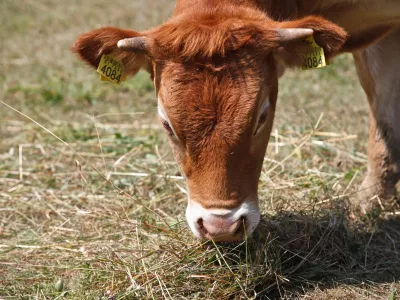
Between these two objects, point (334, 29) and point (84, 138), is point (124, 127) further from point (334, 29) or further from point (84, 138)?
point (334, 29)

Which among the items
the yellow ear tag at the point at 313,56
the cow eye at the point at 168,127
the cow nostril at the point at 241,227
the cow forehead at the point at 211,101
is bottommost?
the cow nostril at the point at 241,227

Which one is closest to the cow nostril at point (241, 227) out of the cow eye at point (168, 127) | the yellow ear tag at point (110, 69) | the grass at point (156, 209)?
the grass at point (156, 209)

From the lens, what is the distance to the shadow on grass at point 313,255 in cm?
412

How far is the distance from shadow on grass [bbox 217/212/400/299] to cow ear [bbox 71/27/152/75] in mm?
1315

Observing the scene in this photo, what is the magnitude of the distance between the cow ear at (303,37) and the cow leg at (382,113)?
1.17m

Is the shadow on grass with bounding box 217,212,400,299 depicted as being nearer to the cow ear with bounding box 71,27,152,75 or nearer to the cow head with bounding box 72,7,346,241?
the cow head with bounding box 72,7,346,241

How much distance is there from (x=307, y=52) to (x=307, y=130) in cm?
232

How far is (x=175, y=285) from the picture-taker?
13.2ft

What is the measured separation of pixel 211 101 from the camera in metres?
3.79

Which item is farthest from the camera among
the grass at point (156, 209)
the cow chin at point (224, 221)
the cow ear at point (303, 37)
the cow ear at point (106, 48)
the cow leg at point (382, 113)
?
the cow leg at point (382, 113)

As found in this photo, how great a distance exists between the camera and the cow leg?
5348 mm


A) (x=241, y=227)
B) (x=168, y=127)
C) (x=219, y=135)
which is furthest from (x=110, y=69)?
(x=241, y=227)

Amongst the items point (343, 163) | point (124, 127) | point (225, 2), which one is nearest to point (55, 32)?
point (124, 127)

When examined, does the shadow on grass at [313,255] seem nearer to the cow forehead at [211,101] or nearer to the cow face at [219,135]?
the cow face at [219,135]
